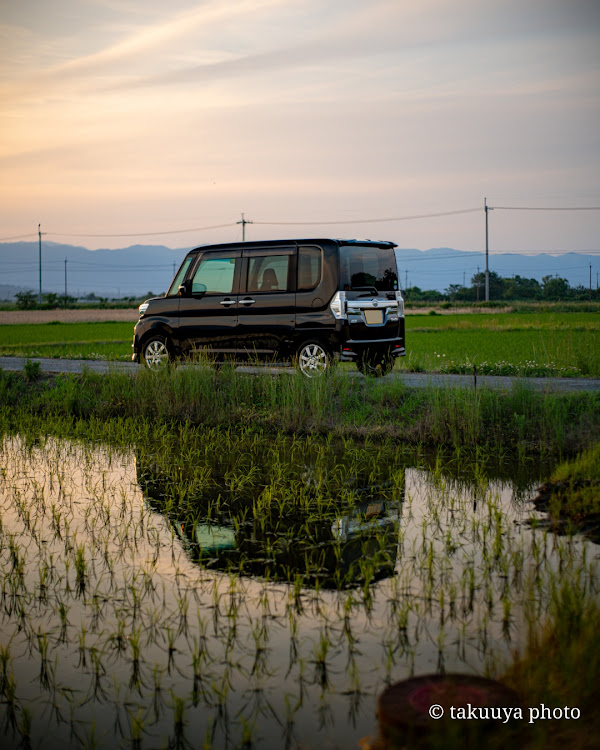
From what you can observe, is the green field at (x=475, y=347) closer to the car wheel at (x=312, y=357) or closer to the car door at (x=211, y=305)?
the car wheel at (x=312, y=357)

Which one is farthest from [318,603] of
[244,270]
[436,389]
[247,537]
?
[244,270]

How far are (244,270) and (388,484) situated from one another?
22.2ft

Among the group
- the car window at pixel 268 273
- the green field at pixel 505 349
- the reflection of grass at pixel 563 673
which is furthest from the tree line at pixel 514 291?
the reflection of grass at pixel 563 673

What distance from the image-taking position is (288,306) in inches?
541

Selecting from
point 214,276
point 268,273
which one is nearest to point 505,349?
point 268,273

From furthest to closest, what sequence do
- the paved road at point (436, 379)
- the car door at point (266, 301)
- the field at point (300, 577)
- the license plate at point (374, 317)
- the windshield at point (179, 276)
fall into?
the windshield at point (179, 276), the car door at point (266, 301), the license plate at point (374, 317), the paved road at point (436, 379), the field at point (300, 577)

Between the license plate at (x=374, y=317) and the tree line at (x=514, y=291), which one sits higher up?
the tree line at (x=514, y=291)

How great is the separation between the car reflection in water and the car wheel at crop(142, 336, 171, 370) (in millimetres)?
7084

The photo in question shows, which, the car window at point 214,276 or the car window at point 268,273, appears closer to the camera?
the car window at point 268,273

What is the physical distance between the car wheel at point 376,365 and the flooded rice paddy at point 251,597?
5.35 meters

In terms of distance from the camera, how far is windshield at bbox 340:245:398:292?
13398 mm

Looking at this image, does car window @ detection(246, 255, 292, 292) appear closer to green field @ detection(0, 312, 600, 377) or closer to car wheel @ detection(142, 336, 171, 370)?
car wheel @ detection(142, 336, 171, 370)

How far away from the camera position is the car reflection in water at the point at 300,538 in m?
5.64

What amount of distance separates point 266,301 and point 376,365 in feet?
6.79
